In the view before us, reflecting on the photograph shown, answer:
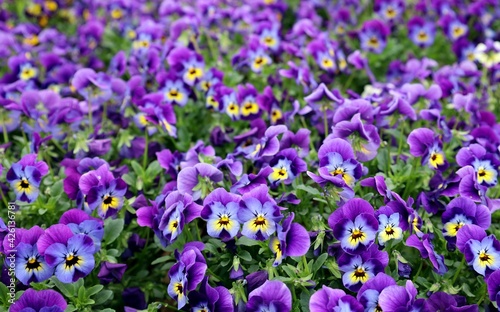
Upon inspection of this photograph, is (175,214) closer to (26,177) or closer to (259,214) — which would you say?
(259,214)

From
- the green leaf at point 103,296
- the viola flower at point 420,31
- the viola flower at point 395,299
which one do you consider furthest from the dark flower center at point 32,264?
the viola flower at point 420,31

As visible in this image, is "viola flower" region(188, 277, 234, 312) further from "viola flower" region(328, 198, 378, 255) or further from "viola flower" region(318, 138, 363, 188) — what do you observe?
"viola flower" region(318, 138, 363, 188)

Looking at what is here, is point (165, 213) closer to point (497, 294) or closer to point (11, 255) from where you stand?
point (11, 255)

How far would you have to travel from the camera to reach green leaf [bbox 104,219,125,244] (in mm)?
2358

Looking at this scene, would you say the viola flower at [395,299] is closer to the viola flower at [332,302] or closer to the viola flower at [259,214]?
the viola flower at [332,302]

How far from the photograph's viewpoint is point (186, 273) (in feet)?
6.61

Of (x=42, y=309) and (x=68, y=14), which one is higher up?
(x=42, y=309)

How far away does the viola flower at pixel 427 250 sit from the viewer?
2082 millimetres

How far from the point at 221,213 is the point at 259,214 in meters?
0.15

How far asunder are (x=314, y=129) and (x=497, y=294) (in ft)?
4.83

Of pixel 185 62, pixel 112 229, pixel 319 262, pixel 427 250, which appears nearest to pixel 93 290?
pixel 112 229

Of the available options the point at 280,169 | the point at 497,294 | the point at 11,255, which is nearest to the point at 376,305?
the point at 497,294

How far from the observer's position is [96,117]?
3275mm

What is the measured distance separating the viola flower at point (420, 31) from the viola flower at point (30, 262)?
315 centimetres
